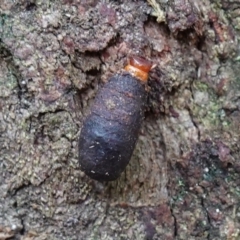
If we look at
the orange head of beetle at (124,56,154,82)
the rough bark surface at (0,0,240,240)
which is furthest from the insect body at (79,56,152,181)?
the rough bark surface at (0,0,240,240)

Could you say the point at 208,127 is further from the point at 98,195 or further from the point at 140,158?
the point at 98,195

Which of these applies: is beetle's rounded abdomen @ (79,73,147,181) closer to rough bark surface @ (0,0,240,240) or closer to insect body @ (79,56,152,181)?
insect body @ (79,56,152,181)

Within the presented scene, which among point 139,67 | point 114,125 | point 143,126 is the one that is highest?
point 139,67

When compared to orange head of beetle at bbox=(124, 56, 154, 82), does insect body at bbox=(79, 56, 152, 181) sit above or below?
below

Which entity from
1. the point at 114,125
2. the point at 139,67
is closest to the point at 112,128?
the point at 114,125

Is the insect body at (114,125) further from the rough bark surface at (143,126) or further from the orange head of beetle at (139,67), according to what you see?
the rough bark surface at (143,126)

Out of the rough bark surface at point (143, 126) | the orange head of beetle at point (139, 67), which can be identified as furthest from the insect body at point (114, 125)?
the rough bark surface at point (143, 126)

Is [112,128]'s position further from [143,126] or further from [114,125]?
[143,126]
